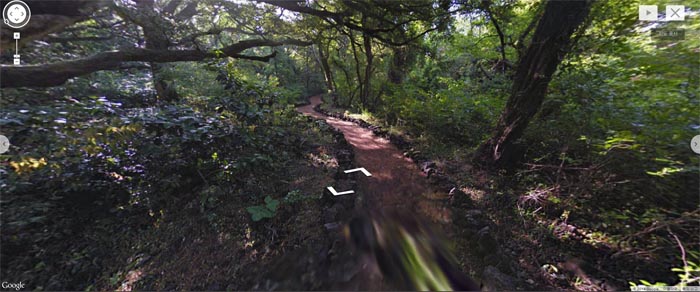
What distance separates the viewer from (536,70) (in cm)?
370

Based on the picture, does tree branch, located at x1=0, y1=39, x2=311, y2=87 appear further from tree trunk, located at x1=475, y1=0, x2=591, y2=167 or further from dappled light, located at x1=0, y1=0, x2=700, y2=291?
tree trunk, located at x1=475, y1=0, x2=591, y2=167

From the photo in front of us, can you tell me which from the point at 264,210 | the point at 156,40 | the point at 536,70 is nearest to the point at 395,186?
the point at 264,210

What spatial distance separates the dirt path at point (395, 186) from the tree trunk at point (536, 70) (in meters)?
1.51

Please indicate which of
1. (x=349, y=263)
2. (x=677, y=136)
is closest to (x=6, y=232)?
(x=349, y=263)

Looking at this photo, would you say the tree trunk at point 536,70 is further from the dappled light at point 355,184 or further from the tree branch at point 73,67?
the tree branch at point 73,67

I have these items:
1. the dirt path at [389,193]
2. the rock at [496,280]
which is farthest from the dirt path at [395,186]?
the rock at [496,280]

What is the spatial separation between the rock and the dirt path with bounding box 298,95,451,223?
37.1 inches

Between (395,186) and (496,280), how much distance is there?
221cm

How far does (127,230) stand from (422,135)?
6.55m

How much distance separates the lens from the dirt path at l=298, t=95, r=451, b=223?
3.71 m

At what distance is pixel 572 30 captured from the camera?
339 centimetres

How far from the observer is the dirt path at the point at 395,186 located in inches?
146

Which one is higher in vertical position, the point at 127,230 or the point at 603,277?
the point at 127,230

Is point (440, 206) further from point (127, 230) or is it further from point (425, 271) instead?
point (127, 230)
